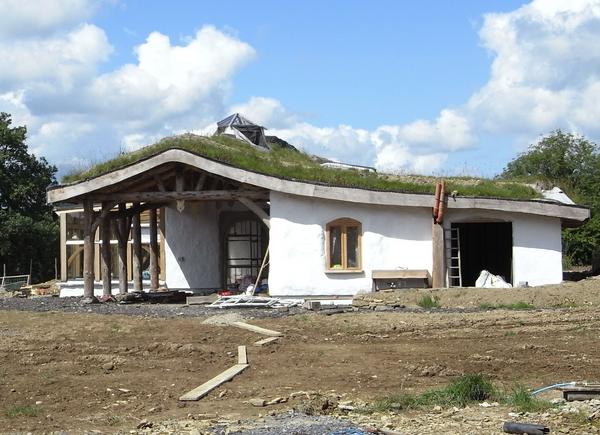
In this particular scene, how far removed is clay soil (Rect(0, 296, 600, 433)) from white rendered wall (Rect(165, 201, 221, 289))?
8053 mm

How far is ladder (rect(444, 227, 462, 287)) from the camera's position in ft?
72.4

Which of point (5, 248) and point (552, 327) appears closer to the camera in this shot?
point (552, 327)

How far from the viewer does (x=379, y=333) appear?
1581 centimetres

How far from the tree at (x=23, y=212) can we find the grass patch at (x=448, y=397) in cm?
3956

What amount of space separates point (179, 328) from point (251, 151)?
865cm

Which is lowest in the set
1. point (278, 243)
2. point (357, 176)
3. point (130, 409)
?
point (130, 409)

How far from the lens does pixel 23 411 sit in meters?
9.72

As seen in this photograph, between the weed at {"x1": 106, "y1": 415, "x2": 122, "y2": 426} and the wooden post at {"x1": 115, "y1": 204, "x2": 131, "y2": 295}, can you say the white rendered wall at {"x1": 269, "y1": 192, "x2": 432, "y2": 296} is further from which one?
the weed at {"x1": 106, "y1": 415, "x2": 122, "y2": 426}

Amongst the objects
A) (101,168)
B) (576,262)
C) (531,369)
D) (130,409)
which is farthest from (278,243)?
(576,262)

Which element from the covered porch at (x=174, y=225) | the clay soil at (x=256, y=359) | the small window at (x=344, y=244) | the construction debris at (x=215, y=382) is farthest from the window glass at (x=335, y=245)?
the construction debris at (x=215, y=382)

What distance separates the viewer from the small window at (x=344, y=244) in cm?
2244

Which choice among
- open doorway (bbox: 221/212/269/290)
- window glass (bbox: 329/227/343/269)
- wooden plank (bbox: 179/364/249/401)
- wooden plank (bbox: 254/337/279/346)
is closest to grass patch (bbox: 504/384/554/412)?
wooden plank (bbox: 179/364/249/401)

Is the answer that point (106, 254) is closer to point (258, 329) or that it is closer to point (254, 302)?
point (254, 302)

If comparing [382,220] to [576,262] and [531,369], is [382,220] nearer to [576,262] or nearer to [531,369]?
[531,369]
